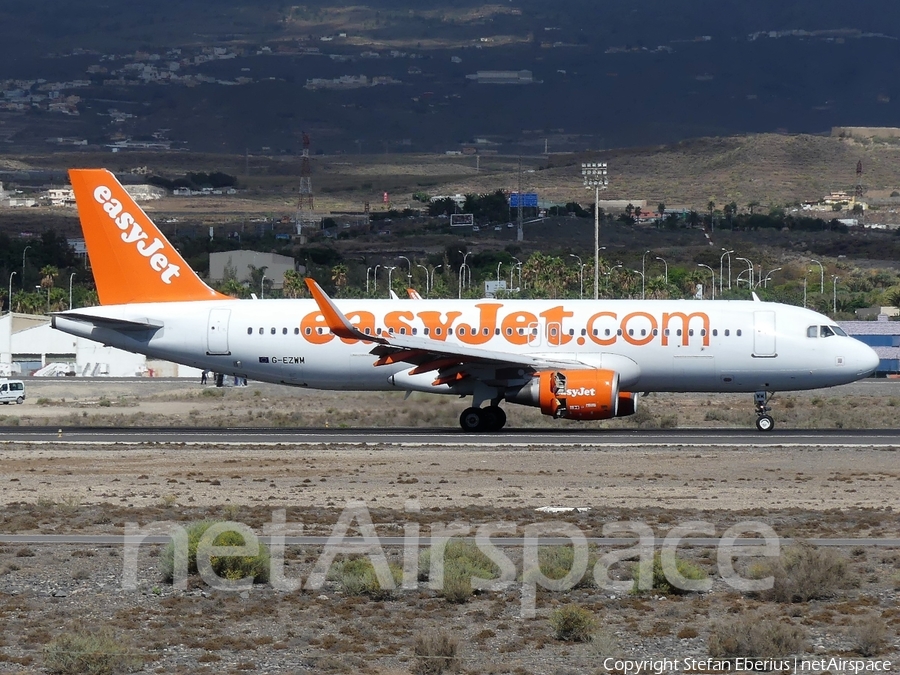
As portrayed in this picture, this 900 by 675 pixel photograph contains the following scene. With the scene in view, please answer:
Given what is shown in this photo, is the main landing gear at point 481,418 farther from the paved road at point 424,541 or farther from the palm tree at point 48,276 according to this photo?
the palm tree at point 48,276

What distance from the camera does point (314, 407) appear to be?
55.6 meters

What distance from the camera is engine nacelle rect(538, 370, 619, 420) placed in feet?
127

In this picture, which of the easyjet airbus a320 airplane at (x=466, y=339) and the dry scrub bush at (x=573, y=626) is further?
the easyjet airbus a320 airplane at (x=466, y=339)

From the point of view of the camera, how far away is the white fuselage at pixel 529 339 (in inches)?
1620

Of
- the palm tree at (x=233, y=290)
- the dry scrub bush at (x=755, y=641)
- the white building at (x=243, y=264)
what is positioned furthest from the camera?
the white building at (x=243, y=264)

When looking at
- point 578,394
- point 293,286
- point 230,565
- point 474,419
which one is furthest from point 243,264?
point 230,565

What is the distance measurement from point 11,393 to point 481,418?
30323mm

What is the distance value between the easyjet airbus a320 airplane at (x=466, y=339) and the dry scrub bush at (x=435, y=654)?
23.7 metres

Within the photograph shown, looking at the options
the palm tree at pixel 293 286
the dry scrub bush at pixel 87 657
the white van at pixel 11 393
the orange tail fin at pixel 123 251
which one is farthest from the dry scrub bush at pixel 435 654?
the palm tree at pixel 293 286

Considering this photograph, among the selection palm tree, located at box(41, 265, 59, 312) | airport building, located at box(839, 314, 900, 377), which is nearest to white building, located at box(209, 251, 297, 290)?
palm tree, located at box(41, 265, 59, 312)

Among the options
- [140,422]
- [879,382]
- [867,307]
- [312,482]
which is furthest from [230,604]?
[867,307]

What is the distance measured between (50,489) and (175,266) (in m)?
15.8

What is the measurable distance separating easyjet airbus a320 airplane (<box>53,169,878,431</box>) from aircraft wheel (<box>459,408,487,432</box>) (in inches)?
1.2

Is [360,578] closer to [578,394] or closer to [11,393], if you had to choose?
[578,394]
